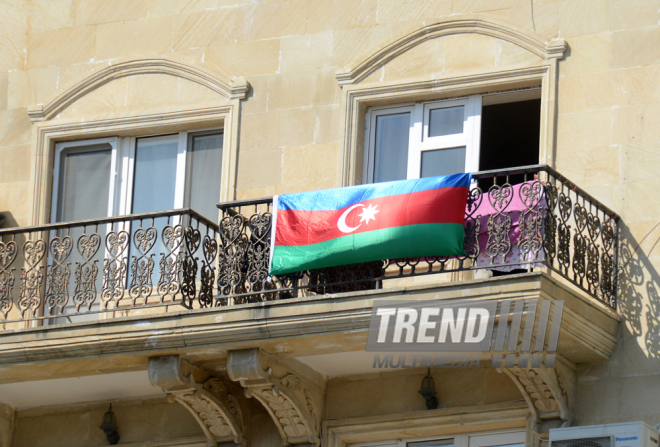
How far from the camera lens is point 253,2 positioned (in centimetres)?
1512

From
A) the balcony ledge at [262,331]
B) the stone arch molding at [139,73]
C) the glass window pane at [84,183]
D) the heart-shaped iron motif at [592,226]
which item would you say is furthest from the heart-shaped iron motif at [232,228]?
the heart-shaped iron motif at [592,226]

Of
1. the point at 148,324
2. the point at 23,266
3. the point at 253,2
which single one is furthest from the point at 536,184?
the point at 23,266

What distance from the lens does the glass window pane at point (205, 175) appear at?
1481cm

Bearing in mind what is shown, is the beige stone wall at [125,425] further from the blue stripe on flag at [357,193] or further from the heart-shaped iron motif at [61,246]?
the blue stripe on flag at [357,193]

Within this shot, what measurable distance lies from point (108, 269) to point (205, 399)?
61.3 inches

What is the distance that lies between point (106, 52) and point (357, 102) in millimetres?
3126

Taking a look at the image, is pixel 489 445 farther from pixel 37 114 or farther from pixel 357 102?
pixel 37 114

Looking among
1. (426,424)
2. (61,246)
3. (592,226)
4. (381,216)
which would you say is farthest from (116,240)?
(592,226)

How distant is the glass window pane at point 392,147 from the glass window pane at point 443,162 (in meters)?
0.21

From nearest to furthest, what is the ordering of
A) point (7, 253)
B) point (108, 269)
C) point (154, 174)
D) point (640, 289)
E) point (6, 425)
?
point (640, 289)
point (108, 269)
point (7, 253)
point (6, 425)
point (154, 174)

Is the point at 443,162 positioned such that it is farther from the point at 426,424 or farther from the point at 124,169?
the point at 124,169

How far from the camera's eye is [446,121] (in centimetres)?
1405

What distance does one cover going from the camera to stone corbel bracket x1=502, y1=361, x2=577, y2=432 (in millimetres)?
11992

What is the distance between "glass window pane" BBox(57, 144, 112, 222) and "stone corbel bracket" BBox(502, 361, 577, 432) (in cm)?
534
